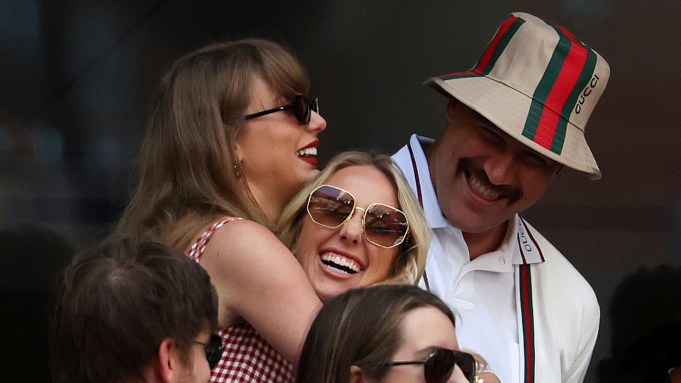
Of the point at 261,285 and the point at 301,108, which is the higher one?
the point at 301,108

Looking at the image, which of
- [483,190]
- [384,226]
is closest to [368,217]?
[384,226]

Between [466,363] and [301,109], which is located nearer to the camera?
[466,363]

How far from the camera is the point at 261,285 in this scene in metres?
2.42

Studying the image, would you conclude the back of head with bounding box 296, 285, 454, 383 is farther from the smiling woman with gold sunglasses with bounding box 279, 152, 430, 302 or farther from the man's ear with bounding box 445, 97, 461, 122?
the man's ear with bounding box 445, 97, 461, 122

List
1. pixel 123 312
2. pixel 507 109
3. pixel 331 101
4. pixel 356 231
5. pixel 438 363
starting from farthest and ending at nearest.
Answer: pixel 331 101 < pixel 507 109 < pixel 356 231 < pixel 438 363 < pixel 123 312

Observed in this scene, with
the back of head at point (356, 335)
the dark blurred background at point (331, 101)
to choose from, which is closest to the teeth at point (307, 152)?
the back of head at point (356, 335)

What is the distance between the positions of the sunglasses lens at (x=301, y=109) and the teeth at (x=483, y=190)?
19.2 inches

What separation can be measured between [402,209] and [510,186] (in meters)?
0.45

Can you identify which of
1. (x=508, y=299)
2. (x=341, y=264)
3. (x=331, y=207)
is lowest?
(x=508, y=299)

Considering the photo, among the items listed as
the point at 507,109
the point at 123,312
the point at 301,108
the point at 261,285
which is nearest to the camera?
the point at 123,312

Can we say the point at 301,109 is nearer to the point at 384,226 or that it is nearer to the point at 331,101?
the point at 384,226

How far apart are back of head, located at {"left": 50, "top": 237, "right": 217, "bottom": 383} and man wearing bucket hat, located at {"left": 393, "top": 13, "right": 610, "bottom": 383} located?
1.03m

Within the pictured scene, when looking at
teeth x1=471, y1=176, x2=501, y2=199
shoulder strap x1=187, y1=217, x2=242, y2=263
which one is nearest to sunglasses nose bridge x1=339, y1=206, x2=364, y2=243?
shoulder strap x1=187, y1=217, x2=242, y2=263

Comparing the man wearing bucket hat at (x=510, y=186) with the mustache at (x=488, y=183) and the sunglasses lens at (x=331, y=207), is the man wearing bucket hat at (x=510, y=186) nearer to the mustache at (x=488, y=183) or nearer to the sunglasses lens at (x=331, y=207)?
the mustache at (x=488, y=183)
